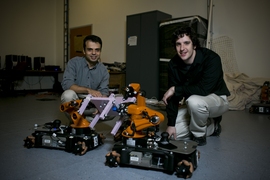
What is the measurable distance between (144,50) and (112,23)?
1.78 metres

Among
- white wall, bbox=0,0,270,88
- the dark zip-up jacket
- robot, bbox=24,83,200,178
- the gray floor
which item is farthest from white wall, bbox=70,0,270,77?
robot, bbox=24,83,200,178

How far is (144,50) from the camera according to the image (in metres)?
4.78

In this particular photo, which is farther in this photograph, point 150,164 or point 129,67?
→ point 129,67

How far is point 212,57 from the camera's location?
5.84ft

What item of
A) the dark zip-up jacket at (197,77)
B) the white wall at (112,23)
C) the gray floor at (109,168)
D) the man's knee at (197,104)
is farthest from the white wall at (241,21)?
the man's knee at (197,104)

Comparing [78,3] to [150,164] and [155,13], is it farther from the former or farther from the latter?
[150,164]

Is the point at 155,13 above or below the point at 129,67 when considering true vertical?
above

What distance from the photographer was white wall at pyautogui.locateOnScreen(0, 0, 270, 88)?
398 cm

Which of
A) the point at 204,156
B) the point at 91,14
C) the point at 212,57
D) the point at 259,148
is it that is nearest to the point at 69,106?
the point at 204,156

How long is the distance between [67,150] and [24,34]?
6183 millimetres

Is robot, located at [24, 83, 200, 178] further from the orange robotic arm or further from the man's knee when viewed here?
the man's knee

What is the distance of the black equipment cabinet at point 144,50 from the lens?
15.1ft

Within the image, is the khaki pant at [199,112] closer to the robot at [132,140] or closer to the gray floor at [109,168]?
the gray floor at [109,168]

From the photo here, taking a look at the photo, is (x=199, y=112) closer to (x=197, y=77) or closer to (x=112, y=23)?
(x=197, y=77)
